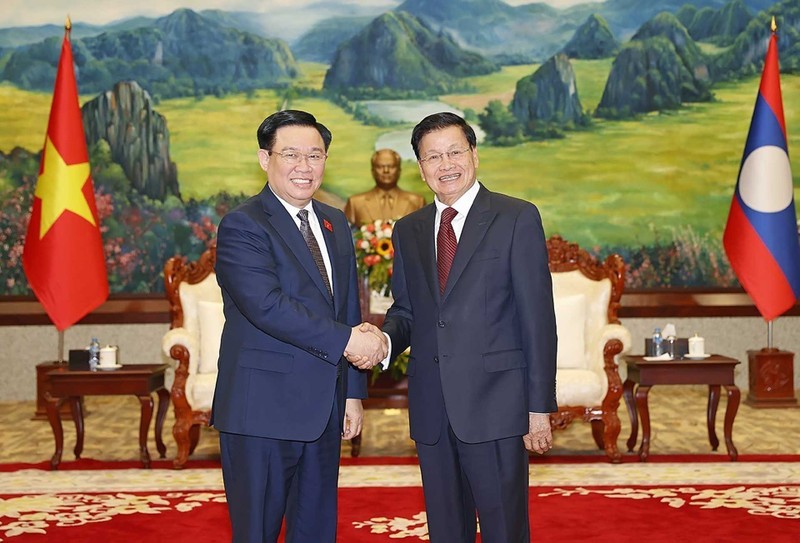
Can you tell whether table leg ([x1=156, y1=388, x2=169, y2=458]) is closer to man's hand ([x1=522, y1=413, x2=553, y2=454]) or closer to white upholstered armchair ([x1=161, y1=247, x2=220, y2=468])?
white upholstered armchair ([x1=161, y1=247, x2=220, y2=468])

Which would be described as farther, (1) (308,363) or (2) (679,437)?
(2) (679,437)

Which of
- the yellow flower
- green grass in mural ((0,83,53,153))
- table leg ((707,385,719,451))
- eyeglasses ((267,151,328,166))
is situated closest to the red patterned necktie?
eyeglasses ((267,151,328,166))

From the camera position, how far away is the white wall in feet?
28.9

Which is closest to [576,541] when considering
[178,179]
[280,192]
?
[280,192]

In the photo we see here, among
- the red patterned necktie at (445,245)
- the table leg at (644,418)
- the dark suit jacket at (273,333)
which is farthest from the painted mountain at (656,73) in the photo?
the dark suit jacket at (273,333)

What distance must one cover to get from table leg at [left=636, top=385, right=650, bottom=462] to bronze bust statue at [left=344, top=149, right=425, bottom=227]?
2.93 m

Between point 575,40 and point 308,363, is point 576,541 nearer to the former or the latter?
point 308,363

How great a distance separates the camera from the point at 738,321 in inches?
351

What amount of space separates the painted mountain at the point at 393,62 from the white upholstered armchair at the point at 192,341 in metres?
3.68

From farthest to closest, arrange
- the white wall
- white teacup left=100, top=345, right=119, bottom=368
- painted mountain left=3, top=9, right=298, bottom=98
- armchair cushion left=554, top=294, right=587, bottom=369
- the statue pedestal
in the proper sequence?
painted mountain left=3, top=9, right=298, bottom=98
the white wall
the statue pedestal
armchair cushion left=554, top=294, right=587, bottom=369
white teacup left=100, top=345, right=119, bottom=368

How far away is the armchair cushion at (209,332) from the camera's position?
19.7 feet

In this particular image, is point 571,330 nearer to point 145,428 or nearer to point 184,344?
point 184,344

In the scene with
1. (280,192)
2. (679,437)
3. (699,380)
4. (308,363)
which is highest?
(280,192)

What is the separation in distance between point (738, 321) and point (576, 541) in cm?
539
